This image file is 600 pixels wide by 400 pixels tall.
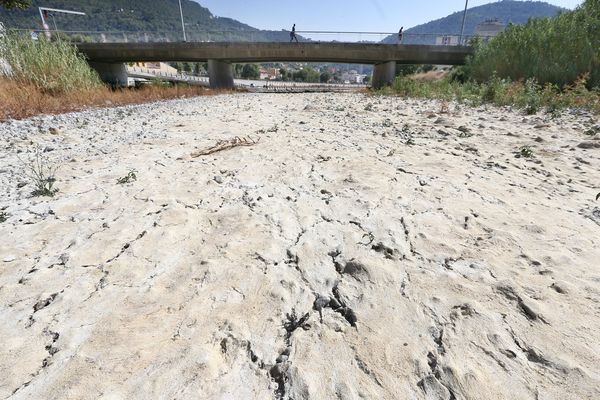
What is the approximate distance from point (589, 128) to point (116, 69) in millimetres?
36511

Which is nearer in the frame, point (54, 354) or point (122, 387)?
point (122, 387)

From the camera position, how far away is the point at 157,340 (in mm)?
1806

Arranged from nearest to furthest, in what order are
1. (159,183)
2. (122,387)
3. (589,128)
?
(122,387), (159,183), (589,128)

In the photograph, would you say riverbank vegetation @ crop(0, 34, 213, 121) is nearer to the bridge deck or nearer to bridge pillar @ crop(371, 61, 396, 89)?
the bridge deck

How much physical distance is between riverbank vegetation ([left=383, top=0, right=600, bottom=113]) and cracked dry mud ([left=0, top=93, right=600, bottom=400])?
257 inches

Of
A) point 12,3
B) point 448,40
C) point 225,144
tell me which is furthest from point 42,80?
point 448,40

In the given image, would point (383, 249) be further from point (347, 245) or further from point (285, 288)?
point (285, 288)

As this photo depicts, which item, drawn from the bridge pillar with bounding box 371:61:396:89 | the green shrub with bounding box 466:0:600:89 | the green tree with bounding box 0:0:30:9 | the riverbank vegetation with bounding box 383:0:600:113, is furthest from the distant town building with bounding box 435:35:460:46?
the green tree with bounding box 0:0:30:9

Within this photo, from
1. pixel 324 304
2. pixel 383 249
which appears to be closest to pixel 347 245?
pixel 383 249

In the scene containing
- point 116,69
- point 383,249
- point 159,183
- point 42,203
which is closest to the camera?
point 383,249

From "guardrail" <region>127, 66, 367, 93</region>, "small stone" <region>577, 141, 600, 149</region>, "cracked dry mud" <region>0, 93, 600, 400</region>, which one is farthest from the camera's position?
"guardrail" <region>127, 66, 367, 93</region>

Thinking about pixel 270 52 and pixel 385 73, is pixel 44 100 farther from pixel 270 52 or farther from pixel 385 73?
pixel 385 73

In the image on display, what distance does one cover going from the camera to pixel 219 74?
2806 cm

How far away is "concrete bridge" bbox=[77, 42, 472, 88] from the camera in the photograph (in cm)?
2597
